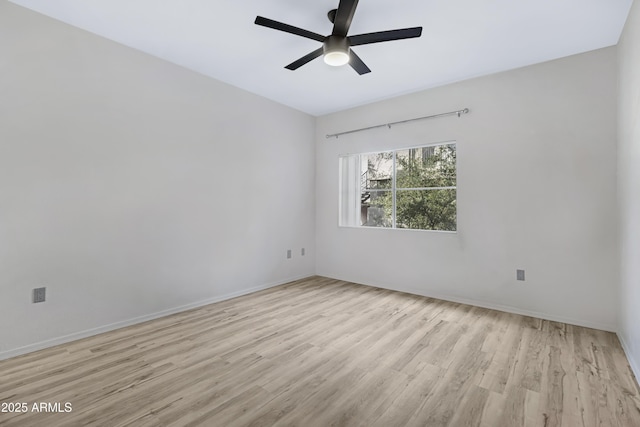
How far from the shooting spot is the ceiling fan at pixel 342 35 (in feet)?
6.64

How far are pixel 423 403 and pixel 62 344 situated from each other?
2839mm

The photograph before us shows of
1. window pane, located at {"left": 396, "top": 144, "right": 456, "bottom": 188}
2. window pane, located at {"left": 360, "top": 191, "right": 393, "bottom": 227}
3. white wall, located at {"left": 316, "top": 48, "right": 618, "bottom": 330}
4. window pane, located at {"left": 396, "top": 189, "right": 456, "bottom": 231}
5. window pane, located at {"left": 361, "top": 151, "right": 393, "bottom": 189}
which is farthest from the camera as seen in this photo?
window pane, located at {"left": 396, "top": 189, "right": 456, "bottom": 231}

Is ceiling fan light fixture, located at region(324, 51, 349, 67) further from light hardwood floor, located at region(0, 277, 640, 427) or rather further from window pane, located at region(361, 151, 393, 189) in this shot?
window pane, located at region(361, 151, 393, 189)

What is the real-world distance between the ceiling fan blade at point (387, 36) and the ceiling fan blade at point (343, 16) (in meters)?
0.10

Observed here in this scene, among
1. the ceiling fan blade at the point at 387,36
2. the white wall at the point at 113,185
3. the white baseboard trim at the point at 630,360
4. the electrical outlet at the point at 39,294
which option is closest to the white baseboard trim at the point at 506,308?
the white baseboard trim at the point at 630,360

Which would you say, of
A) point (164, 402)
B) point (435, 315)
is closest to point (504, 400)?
point (435, 315)

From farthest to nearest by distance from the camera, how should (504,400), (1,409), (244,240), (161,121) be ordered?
(244,240) < (161,121) < (504,400) < (1,409)

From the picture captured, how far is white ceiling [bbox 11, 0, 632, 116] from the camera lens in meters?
2.30

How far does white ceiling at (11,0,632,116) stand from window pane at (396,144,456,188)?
10.5ft

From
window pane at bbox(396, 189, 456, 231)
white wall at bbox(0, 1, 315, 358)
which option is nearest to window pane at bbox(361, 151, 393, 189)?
window pane at bbox(396, 189, 456, 231)

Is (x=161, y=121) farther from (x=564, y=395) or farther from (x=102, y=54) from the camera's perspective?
(x=564, y=395)

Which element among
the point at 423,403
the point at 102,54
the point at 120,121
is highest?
the point at 102,54

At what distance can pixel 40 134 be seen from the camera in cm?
241

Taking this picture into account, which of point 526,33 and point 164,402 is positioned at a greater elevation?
point 526,33
